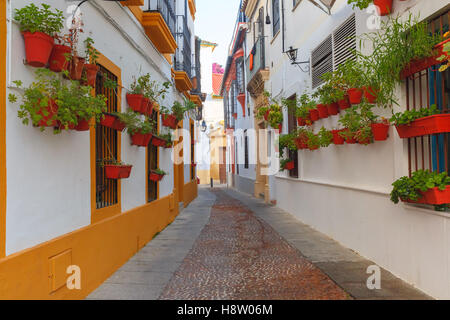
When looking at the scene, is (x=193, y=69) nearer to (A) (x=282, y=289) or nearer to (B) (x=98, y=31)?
(B) (x=98, y=31)

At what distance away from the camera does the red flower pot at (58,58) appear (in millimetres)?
3536

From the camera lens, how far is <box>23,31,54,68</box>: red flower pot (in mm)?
3221

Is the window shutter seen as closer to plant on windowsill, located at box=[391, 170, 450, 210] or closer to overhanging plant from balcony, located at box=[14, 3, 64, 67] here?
plant on windowsill, located at box=[391, 170, 450, 210]

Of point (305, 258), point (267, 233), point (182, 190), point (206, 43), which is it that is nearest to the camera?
point (305, 258)

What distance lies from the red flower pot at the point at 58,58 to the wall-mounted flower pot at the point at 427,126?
3.52m

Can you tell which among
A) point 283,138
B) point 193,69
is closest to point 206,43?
point 193,69

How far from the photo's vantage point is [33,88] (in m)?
3.36

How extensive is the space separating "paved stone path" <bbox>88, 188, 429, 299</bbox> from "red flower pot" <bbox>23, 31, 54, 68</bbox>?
8.50ft

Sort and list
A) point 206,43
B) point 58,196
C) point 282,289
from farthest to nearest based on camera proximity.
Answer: point 206,43, point 282,289, point 58,196

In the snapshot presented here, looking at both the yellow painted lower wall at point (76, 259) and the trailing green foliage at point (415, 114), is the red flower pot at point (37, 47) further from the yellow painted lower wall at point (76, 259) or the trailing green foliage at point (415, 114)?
the trailing green foliage at point (415, 114)

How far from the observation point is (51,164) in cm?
375

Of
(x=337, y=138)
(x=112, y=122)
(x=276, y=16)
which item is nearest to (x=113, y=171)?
(x=112, y=122)
